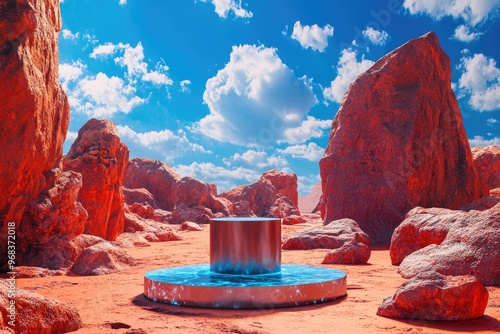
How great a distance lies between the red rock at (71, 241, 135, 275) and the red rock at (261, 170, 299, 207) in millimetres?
27023

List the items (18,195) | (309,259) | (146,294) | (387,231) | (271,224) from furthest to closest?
(387,231) → (309,259) → (18,195) → (271,224) → (146,294)

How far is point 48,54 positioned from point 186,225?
557 inches

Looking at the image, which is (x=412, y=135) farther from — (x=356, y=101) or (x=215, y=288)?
(x=215, y=288)

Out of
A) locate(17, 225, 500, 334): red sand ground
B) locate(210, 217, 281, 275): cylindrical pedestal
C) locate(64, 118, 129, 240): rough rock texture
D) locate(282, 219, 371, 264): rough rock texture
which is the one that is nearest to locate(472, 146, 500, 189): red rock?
locate(282, 219, 371, 264): rough rock texture

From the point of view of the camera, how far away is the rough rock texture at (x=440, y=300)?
5.25m

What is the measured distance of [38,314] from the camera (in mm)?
4672

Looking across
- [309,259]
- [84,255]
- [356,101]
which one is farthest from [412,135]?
[84,255]

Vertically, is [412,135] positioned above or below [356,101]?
below

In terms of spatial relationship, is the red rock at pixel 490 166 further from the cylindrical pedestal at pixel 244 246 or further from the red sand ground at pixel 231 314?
the cylindrical pedestal at pixel 244 246

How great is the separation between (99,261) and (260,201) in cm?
2405

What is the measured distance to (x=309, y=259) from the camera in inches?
428

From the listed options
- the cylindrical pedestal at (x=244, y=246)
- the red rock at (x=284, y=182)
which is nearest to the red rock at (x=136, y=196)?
the red rock at (x=284, y=182)

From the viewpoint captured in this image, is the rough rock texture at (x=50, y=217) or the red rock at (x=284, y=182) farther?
the red rock at (x=284, y=182)

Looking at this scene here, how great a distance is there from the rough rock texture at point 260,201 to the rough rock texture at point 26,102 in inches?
814
